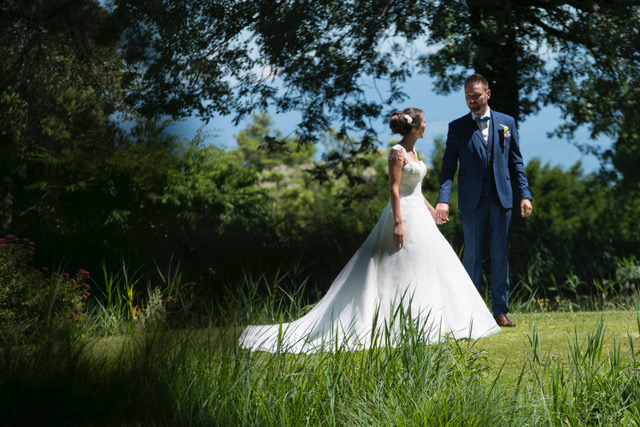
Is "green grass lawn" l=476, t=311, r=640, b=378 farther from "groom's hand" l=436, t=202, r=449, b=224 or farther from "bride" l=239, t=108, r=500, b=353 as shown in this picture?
"groom's hand" l=436, t=202, r=449, b=224

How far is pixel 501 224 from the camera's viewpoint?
21.2 ft

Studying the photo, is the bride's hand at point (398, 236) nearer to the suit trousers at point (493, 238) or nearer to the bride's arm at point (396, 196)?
the bride's arm at point (396, 196)

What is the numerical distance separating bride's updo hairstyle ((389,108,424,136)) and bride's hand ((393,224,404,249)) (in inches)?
33.4

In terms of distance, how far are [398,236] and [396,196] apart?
0.35m

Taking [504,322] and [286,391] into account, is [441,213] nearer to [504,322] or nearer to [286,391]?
[504,322]

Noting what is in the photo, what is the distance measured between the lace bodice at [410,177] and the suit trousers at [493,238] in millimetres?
1031

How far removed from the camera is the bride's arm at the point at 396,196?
5559 millimetres

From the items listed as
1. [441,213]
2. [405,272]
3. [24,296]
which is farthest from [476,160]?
[24,296]

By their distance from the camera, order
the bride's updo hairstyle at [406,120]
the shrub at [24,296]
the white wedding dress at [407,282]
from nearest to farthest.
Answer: the white wedding dress at [407,282]
the bride's updo hairstyle at [406,120]
the shrub at [24,296]

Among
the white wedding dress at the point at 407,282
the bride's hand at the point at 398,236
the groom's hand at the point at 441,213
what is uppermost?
the groom's hand at the point at 441,213

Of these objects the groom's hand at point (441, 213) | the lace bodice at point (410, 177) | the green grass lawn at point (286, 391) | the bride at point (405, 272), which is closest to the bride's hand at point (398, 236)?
the bride at point (405, 272)

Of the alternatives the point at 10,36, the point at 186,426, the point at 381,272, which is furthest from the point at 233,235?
the point at 186,426

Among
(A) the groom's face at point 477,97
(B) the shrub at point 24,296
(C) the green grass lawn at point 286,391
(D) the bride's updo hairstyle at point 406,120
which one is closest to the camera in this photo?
(C) the green grass lawn at point 286,391

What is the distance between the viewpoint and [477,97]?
6.39 meters
